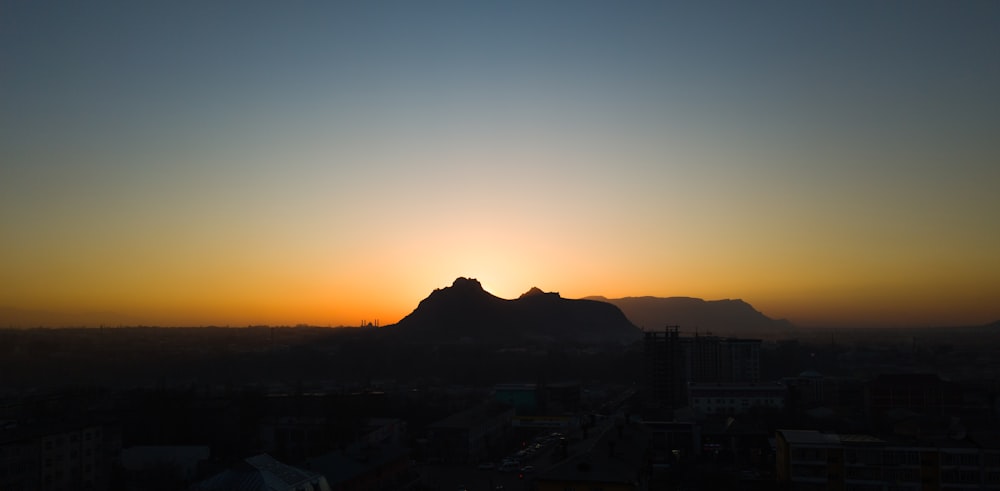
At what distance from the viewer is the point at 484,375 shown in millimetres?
51906

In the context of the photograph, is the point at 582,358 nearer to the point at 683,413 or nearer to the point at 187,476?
the point at 683,413

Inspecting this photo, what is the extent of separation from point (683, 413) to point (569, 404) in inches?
341

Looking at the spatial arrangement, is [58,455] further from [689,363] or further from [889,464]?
[689,363]

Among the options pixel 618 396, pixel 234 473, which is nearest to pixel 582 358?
pixel 618 396

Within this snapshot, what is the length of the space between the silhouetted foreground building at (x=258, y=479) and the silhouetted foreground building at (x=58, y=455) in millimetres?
6970

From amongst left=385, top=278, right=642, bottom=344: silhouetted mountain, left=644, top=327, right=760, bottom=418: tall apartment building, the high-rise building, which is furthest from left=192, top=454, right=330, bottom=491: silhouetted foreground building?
left=385, top=278, right=642, bottom=344: silhouetted mountain

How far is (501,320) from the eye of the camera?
100 metres

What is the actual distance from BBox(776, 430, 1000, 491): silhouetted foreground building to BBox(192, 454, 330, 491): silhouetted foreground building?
8.95 metres

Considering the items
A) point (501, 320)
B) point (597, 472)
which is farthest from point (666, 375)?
point (501, 320)

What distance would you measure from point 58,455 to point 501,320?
8541 centimetres

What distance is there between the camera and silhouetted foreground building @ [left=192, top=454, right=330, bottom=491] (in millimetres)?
9367

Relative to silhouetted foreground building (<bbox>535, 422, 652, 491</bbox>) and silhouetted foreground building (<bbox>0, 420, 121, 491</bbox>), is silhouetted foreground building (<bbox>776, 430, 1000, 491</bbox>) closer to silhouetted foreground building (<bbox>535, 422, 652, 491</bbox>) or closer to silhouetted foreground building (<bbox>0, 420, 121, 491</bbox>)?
silhouetted foreground building (<bbox>535, 422, 652, 491</bbox>)

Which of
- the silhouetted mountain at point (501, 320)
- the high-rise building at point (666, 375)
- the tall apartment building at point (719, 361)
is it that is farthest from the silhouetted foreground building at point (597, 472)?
the silhouetted mountain at point (501, 320)

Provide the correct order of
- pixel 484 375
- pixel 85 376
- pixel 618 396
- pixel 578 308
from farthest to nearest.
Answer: pixel 578 308 → pixel 484 375 → pixel 85 376 → pixel 618 396
